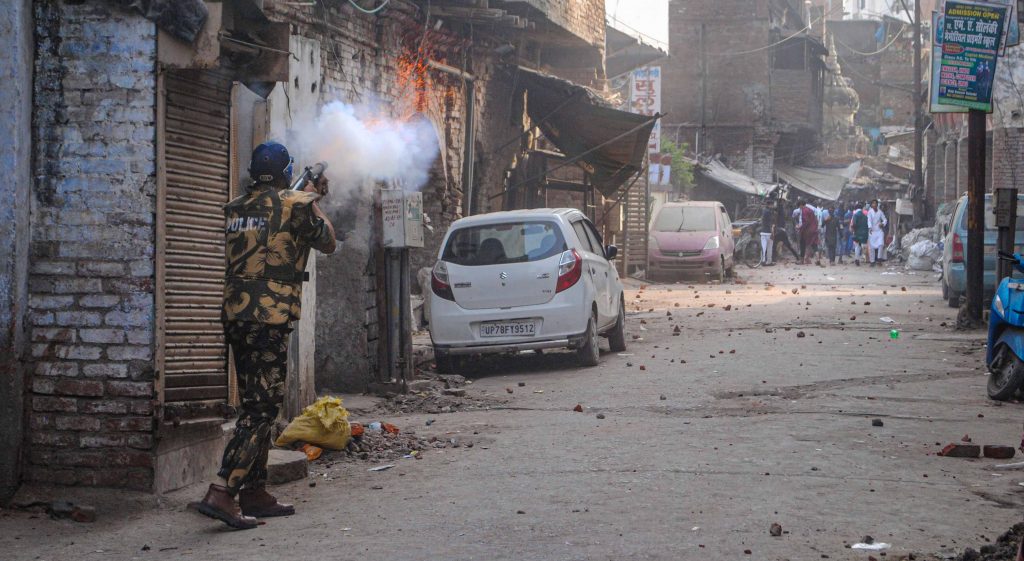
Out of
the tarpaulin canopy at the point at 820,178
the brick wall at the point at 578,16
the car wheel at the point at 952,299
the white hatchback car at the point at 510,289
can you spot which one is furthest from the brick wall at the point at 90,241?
the tarpaulin canopy at the point at 820,178

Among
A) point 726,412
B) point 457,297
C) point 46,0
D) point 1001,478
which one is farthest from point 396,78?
point 1001,478

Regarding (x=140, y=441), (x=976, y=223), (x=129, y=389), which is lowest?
(x=140, y=441)

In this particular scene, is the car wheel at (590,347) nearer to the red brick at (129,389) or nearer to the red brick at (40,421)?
the red brick at (129,389)

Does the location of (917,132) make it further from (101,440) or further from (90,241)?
(101,440)

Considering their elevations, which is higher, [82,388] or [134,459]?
[82,388]

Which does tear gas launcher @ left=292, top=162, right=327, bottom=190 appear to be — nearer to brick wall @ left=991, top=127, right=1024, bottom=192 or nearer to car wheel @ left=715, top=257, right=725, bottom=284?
car wheel @ left=715, top=257, right=725, bottom=284

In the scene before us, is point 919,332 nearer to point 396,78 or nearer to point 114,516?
point 396,78

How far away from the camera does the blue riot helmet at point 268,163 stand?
20.4 feet

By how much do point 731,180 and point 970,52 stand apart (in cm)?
3265

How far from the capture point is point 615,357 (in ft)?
45.1

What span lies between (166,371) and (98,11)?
78.2 inches

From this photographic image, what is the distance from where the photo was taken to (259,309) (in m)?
5.93

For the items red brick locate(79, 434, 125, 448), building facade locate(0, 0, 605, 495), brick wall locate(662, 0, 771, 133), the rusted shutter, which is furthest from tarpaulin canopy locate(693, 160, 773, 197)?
red brick locate(79, 434, 125, 448)

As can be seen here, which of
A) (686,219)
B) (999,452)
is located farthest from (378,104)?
(686,219)
